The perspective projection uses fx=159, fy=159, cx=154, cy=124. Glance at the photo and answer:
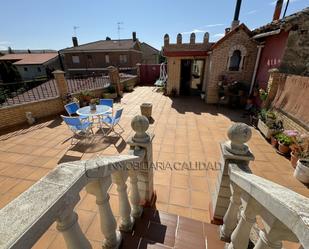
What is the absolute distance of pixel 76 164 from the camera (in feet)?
3.47

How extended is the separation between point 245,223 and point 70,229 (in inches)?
51.5

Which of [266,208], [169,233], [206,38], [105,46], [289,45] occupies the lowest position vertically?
[169,233]

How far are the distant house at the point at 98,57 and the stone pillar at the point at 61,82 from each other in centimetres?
1392

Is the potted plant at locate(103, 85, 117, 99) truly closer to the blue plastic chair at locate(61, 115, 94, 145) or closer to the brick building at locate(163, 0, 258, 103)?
the brick building at locate(163, 0, 258, 103)

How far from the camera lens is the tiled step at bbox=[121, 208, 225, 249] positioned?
1.81 metres

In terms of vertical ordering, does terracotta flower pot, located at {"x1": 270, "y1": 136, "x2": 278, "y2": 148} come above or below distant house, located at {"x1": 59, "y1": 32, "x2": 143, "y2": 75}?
below

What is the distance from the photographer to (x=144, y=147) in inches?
74.5

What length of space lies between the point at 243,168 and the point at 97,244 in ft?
6.39

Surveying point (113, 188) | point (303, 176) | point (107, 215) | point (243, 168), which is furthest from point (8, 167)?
point (303, 176)

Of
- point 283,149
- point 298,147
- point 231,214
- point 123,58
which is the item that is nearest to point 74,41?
point 123,58

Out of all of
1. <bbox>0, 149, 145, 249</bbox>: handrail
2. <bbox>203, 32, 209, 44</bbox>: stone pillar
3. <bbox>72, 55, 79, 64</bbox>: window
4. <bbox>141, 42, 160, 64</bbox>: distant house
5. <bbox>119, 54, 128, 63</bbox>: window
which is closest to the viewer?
<bbox>0, 149, 145, 249</bbox>: handrail

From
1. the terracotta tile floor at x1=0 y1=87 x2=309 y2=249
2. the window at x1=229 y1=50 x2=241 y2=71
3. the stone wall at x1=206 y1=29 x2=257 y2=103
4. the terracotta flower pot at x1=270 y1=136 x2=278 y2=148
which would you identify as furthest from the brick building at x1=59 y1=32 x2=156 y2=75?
the terracotta flower pot at x1=270 y1=136 x2=278 y2=148

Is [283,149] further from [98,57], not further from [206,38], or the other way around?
[98,57]

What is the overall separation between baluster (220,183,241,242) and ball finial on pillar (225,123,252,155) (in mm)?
336
